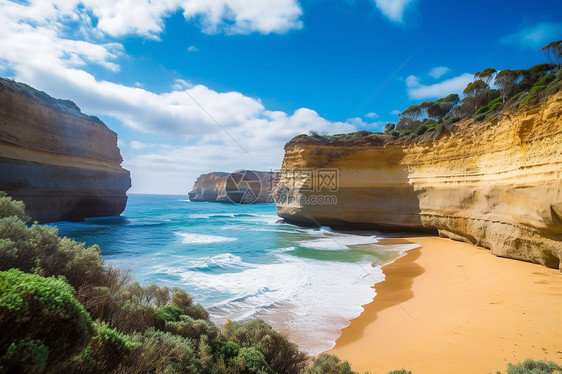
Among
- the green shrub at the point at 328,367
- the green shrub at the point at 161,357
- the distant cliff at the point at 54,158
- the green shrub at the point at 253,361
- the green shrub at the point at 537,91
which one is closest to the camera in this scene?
the green shrub at the point at 161,357

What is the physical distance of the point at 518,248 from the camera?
822 cm

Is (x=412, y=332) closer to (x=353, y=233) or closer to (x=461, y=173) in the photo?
(x=461, y=173)

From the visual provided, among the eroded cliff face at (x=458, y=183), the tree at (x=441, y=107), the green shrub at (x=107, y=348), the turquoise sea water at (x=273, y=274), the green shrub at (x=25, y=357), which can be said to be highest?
the tree at (x=441, y=107)

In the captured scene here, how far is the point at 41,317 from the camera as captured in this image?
1.50m

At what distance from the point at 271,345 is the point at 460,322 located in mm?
3798

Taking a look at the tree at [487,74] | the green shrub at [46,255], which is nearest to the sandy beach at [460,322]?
the green shrub at [46,255]

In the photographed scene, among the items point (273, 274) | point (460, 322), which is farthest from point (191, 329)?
point (273, 274)

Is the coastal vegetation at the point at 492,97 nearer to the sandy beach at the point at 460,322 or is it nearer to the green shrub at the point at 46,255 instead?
the sandy beach at the point at 460,322

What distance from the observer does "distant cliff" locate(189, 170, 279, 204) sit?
7281cm

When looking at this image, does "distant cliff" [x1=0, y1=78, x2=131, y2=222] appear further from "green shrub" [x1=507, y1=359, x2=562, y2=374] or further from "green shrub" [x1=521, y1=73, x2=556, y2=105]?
"green shrub" [x1=521, y1=73, x2=556, y2=105]

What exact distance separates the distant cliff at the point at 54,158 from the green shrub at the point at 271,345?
19375 mm

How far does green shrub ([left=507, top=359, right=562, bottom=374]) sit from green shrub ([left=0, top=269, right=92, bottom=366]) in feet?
13.9

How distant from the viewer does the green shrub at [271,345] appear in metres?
3.08

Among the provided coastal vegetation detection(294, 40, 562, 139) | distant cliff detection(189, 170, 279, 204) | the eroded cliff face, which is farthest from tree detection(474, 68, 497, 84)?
A: distant cliff detection(189, 170, 279, 204)
